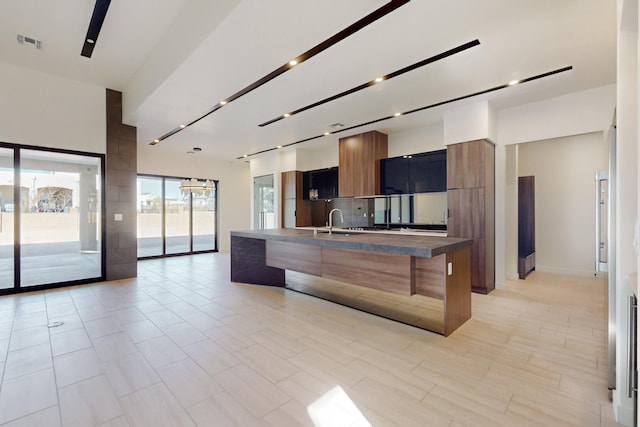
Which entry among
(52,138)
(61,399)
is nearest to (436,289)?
(61,399)

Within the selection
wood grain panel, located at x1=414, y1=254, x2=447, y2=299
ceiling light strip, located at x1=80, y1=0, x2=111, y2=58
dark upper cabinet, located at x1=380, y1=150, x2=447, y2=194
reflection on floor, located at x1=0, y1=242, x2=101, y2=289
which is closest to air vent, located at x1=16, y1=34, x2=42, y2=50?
ceiling light strip, located at x1=80, y1=0, x2=111, y2=58

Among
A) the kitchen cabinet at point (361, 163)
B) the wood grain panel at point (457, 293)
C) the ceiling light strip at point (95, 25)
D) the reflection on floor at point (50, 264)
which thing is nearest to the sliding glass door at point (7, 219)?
the reflection on floor at point (50, 264)

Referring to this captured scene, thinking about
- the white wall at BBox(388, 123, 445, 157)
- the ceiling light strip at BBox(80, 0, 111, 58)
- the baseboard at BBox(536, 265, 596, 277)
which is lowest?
the baseboard at BBox(536, 265, 596, 277)

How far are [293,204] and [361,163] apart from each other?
2317 millimetres

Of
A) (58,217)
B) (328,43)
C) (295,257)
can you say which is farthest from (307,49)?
(58,217)

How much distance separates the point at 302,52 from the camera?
9.77 ft

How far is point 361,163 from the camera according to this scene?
616cm

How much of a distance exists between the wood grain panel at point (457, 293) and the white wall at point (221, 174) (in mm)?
7546

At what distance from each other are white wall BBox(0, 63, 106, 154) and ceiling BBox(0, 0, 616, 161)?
0.74 feet

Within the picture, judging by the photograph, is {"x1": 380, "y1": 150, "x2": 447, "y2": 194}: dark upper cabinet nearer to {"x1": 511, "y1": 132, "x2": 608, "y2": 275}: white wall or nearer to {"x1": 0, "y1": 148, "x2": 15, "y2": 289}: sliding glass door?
{"x1": 511, "y1": 132, "x2": 608, "y2": 275}: white wall

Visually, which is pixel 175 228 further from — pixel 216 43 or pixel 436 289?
pixel 436 289

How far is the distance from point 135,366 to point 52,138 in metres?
4.58

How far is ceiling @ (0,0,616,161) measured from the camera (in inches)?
97.0

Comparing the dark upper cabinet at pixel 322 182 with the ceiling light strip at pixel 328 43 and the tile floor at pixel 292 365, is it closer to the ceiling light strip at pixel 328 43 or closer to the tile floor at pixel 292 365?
the ceiling light strip at pixel 328 43
